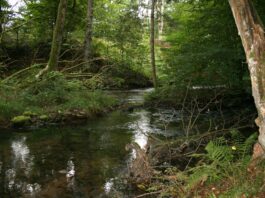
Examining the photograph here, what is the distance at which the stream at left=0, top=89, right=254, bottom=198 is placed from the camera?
22.4 feet

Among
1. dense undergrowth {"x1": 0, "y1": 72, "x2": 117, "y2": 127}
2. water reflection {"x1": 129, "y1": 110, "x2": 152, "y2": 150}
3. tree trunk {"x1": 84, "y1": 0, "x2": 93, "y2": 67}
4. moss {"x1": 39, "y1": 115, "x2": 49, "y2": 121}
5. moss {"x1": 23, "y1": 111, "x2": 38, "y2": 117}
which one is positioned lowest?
→ water reflection {"x1": 129, "y1": 110, "x2": 152, "y2": 150}

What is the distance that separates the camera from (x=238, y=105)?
1545 centimetres

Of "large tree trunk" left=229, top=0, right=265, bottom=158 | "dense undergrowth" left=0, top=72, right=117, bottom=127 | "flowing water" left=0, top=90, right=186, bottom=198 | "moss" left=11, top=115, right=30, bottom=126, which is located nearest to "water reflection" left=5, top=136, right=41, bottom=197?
"flowing water" left=0, top=90, right=186, bottom=198

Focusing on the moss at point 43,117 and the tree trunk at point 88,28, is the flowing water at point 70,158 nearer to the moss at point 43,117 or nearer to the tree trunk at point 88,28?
the moss at point 43,117

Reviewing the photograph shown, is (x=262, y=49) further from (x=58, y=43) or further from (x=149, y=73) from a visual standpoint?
(x=149, y=73)

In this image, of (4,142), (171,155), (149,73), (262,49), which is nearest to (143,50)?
(149,73)

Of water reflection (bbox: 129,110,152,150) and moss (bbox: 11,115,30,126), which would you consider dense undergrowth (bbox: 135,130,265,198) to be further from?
moss (bbox: 11,115,30,126)

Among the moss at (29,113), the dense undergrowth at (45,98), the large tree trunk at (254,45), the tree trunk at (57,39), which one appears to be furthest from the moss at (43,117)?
the large tree trunk at (254,45)

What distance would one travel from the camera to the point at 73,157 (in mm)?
8930

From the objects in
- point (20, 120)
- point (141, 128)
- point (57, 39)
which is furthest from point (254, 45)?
point (57, 39)

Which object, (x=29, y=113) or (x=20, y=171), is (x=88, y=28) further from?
(x=20, y=171)

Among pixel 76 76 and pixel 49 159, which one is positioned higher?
pixel 76 76

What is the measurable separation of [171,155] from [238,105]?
8.40 metres

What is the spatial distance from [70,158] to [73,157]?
0.35 ft
